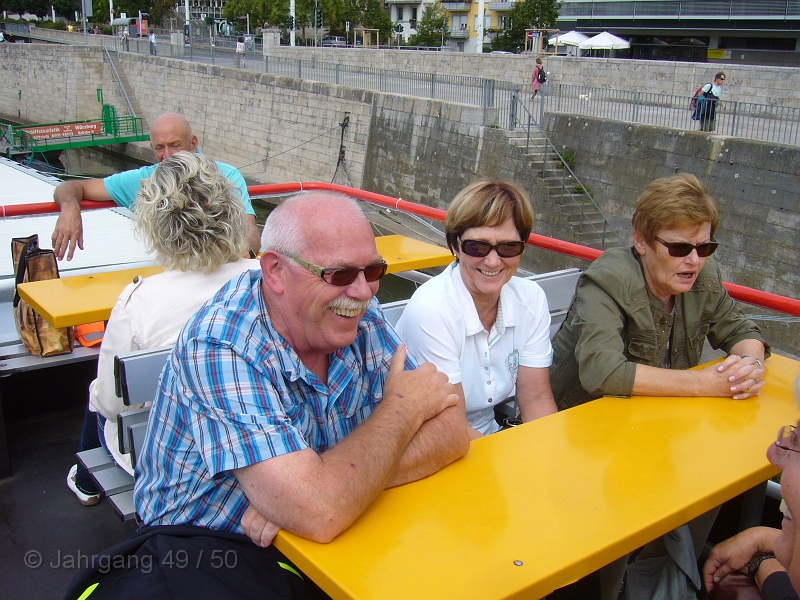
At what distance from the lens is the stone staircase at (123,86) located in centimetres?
2800

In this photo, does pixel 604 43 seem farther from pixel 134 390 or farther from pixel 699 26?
pixel 134 390

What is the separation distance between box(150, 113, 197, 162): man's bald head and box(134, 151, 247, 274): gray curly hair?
4.34ft

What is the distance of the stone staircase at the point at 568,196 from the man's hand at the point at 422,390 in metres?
10.9

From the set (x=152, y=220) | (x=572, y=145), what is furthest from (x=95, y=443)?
(x=572, y=145)

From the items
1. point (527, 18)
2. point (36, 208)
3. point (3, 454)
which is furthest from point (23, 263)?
point (527, 18)

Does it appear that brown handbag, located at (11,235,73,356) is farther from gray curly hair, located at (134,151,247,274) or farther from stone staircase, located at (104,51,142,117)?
stone staircase, located at (104,51,142,117)

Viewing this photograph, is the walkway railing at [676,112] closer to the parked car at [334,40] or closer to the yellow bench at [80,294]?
the yellow bench at [80,294]

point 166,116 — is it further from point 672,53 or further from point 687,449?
point 672,53

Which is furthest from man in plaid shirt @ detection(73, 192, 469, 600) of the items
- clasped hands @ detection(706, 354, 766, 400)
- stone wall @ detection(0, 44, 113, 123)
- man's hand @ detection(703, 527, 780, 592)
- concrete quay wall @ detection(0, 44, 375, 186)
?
stone wall @ detection(0, 44, 113, 123)

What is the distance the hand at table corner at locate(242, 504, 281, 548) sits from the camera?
1349mm

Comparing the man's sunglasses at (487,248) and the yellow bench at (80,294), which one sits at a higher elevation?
the man's sunglasses at (487,248)

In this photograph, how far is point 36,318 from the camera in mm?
2924

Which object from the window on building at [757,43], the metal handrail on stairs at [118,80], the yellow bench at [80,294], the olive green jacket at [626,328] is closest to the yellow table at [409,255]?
the yellow bench at [80,294]

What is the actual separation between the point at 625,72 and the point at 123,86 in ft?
66.2
